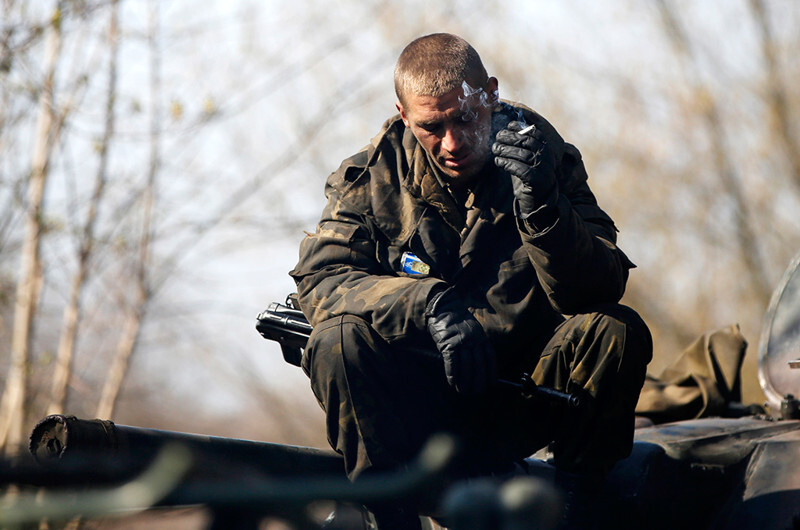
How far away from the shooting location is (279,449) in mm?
2506

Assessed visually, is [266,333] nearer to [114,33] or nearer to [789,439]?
[789,439]

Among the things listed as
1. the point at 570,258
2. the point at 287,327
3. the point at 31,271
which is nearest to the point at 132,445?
the point at 287,327

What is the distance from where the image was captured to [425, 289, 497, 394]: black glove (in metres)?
2.53

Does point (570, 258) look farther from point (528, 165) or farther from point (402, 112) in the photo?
point (402, 112)

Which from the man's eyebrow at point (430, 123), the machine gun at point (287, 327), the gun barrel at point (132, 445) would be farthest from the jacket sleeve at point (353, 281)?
the gun barrel at point (132, 445)

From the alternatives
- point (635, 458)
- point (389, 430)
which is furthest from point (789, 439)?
point (389, 430)

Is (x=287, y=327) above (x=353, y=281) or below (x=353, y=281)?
below

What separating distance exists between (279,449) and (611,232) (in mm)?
1106

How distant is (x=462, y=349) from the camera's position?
2.53 m

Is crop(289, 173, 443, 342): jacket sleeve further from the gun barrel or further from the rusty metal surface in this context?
the rusty metal surface

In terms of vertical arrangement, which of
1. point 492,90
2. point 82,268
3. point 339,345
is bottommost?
point 82,268

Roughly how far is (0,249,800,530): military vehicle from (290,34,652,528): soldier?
0.11 m

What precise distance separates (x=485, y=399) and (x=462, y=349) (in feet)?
0.87

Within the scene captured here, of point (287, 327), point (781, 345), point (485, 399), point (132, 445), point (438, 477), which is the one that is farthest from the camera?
point (781, 345)
